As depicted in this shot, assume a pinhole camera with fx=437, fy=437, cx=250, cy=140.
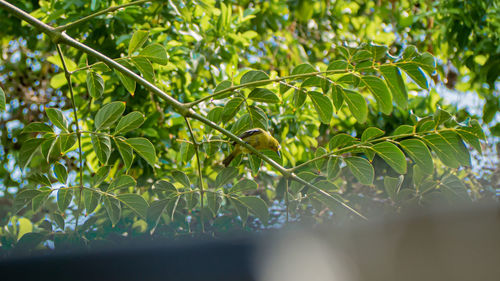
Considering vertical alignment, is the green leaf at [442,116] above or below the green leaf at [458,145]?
above

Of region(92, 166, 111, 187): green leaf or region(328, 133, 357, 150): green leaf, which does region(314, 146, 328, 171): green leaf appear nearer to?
region(328, 133, 357, 150): green leaf

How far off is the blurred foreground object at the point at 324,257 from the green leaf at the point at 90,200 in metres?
0.17

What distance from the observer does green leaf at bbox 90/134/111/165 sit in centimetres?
56

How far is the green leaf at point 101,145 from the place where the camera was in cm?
56

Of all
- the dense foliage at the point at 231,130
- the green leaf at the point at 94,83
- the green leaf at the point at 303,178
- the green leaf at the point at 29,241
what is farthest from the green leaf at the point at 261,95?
the green leaf at the point at 29,241

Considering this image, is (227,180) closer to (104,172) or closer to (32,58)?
(104,172)

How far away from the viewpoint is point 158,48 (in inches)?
21.7

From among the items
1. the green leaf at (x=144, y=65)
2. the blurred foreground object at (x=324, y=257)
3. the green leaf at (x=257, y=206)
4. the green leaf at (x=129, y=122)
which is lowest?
the blurred foreground object at (x=324, y=257)

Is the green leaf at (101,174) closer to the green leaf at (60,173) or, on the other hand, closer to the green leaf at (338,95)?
the green leaf at (60,173)

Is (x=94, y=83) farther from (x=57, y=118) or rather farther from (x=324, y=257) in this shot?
(x=324, y=257)

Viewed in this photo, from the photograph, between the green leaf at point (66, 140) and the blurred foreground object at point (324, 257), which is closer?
the blurred foreground object at point (324, 257)

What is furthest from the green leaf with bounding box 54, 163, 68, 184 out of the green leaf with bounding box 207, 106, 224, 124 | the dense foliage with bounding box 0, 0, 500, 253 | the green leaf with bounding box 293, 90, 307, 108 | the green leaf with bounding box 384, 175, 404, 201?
the green leaf with bounding box 384, 175, 404, 201

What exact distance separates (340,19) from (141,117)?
1435 millimetres

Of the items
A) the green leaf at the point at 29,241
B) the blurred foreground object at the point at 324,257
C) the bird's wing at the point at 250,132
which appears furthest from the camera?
the bird's wing at the point at 250,132
